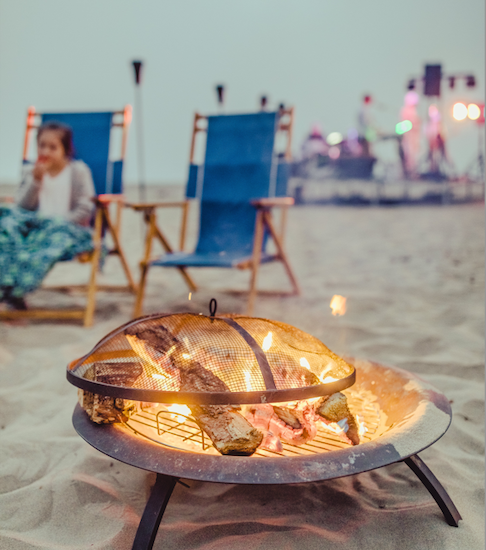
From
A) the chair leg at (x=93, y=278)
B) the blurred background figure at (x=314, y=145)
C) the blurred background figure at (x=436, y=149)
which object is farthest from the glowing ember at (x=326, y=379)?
the blurred background figure at (x=314, y=145)

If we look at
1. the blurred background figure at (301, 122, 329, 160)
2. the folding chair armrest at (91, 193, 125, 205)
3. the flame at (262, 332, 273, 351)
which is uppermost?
the blurred background figure at (301, 122, 329, 160)

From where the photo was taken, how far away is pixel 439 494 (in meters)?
1.10

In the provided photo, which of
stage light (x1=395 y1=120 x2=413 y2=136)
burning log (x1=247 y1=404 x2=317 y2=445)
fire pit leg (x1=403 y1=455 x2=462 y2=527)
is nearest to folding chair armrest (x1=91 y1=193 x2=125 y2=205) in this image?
burning log (x1=247 y1=404 x2=317 y2=445)

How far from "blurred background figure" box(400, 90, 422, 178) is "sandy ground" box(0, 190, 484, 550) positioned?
397 inches

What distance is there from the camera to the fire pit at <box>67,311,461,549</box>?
2.98 feet

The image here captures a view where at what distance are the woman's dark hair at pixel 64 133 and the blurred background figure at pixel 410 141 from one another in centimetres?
1114

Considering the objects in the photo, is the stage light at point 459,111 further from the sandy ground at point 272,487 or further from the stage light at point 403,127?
the sandy ground at point 272,487

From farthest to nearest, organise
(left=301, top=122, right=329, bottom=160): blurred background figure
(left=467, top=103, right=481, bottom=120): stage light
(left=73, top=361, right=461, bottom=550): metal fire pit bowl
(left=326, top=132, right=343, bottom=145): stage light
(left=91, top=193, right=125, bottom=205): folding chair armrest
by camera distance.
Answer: (left=326, top=132, right=343, bottom=145): stage light → (left=301, top=122, right=329, bottom=160): blurred background figure → (left=467, top=103, right=481, bottom=120): stage light → (left=91, top=193, right=125, bottom=205): folding chair armrest → (left=73, top=361, right=461, bottom=550): metal fire pit bowl

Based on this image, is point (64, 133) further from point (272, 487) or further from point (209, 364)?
point (272, 487)

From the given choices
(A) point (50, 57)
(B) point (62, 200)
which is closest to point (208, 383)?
(B) point (62, 200)

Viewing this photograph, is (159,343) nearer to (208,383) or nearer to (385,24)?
(208,383)

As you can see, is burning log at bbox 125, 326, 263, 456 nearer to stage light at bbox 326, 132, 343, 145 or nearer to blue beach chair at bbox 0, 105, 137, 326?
blue beach chair at bbox 0, 105, 137, 326

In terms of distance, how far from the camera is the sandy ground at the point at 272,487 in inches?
41.6

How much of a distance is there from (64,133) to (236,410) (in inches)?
106
